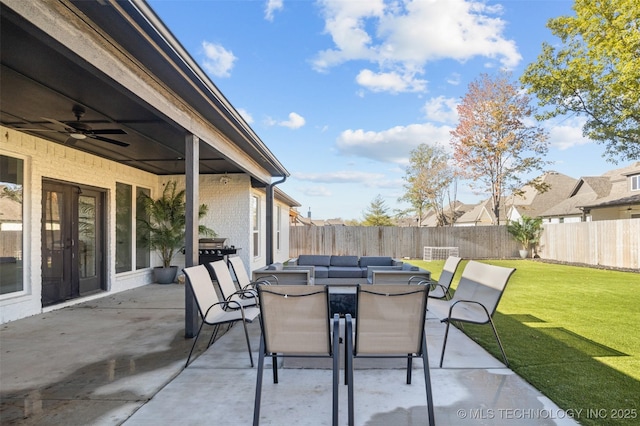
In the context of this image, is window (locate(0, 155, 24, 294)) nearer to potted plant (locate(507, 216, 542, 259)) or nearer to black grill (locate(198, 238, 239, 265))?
black grill (locate(198, 238, 239, 265))

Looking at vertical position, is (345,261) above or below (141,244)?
below

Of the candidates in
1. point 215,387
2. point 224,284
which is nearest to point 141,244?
point 224,284

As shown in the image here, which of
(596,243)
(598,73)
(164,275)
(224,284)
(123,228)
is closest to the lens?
(224,284)

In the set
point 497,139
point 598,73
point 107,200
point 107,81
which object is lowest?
point 107,200

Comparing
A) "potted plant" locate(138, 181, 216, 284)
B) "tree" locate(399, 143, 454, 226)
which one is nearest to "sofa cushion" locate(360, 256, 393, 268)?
"potted plant" locate(138, 181, 216, 284)

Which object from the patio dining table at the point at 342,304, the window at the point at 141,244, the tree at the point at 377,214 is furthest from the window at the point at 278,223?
the tree at the point at 377,214

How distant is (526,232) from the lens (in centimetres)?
1684

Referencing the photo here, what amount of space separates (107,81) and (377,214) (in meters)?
24.8

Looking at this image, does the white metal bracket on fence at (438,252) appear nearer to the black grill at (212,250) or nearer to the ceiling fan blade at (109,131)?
the black grill at (212,250)

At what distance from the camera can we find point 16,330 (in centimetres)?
480

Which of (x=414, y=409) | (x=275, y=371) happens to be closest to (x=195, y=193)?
(x=275, y=371)

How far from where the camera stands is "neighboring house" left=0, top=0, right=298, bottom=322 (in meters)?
2.77

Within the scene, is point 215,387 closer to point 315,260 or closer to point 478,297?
point 478,297

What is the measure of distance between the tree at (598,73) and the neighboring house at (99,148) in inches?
442
